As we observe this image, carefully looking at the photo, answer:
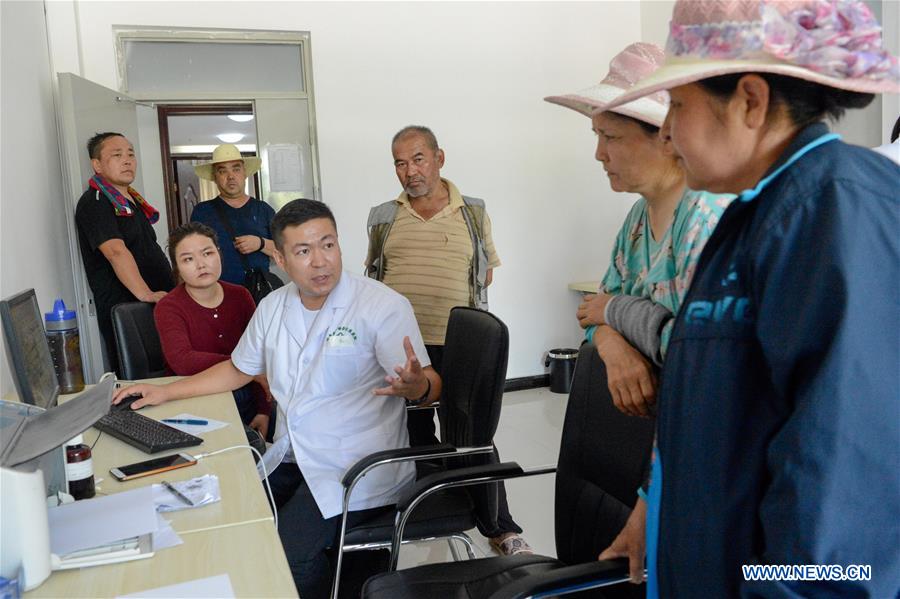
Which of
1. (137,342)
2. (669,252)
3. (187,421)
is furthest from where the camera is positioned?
(137,342)

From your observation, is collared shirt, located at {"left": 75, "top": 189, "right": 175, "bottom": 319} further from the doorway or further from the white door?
the doorway

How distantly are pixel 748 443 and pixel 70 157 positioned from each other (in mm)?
3567

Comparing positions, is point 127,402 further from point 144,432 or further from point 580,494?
point 580,494

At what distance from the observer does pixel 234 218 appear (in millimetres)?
3982

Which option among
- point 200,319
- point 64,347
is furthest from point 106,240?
point 64,347

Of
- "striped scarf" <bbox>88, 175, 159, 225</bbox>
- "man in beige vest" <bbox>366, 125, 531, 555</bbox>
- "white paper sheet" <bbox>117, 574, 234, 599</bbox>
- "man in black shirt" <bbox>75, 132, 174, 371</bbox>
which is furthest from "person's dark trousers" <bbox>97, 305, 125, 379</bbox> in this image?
"white paper sheet" <bbox>117, 574, 234, 599</bbox>

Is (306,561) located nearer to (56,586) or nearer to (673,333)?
(56,586)

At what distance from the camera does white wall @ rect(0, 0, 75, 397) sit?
108 inches

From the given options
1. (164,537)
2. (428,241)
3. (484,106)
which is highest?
(484,106)

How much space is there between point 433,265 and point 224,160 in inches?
60.3

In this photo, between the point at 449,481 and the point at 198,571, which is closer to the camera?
the point at 198,571

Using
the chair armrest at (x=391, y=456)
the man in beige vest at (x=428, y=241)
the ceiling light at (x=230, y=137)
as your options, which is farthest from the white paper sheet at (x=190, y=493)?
the ceiling light at (x=230, y=137)

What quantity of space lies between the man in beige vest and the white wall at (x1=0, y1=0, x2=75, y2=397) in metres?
1.44

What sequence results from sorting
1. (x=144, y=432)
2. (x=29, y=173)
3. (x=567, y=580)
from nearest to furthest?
(x=567, y=580) < (x=144, y=432) < (x=29, y=173)
